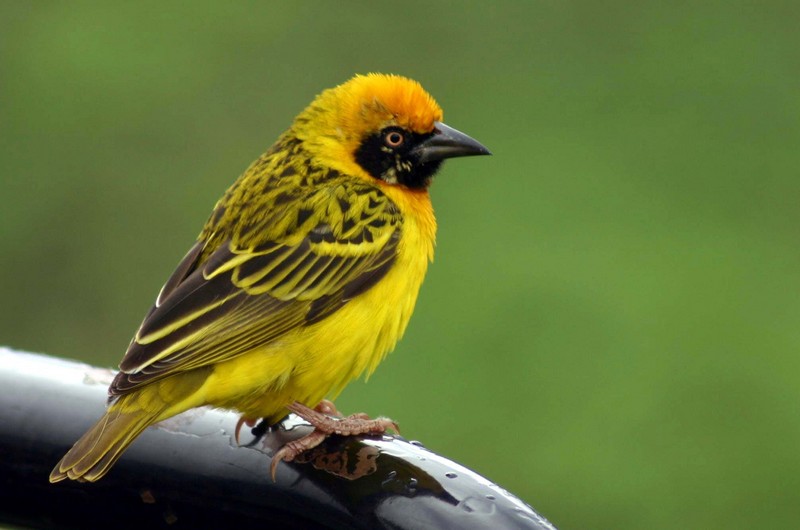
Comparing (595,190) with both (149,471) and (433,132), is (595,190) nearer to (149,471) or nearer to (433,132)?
(433,132)

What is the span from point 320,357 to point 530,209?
15.2ft

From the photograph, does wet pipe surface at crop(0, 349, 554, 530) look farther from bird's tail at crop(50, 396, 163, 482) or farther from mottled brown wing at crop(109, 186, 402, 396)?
mottled brown wing at crop(109, 186, 402, 396)

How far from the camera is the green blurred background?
738 cm

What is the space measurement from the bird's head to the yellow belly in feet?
1.48

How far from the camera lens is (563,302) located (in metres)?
8.21

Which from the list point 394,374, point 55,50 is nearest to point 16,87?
point 55,50

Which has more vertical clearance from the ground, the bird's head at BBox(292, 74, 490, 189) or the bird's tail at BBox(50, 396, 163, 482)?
the bird's head at BBox(292, 74, 490, 189)

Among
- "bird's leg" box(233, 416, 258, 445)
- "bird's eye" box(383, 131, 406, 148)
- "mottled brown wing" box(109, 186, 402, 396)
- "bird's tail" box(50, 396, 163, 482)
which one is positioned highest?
"bird's eye" box(383, 131, 406, 148)

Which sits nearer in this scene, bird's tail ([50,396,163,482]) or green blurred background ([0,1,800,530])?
bird's tail ([50,396,163,482])

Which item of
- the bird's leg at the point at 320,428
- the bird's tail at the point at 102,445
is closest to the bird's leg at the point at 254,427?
the bird's leg at the point at 320,428

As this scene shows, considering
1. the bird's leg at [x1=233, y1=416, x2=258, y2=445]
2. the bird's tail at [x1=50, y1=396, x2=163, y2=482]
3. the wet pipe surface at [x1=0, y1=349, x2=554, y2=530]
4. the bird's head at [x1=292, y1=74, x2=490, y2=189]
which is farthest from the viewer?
the bird's head at [x1=292, y1=74, x2=490, y2=189]

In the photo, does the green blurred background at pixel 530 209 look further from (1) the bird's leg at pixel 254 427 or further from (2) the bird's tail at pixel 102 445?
(2) the bird's tail at pixel 102 445

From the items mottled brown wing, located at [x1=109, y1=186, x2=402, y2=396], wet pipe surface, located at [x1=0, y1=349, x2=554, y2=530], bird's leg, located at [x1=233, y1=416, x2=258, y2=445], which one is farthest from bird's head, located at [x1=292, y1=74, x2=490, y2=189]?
wet pipe surface, located at [x1=0, y1=349, x2=554, y2=530]

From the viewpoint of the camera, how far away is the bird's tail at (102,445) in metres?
3.26
